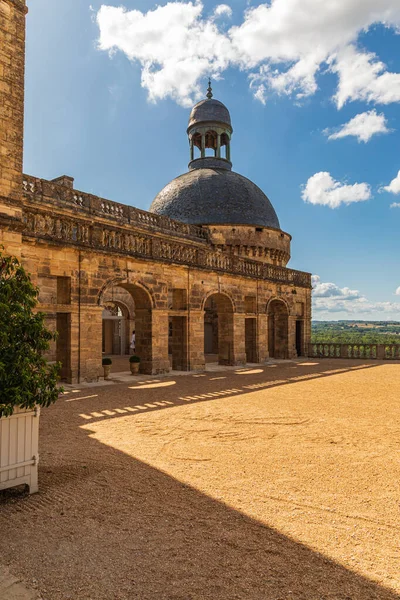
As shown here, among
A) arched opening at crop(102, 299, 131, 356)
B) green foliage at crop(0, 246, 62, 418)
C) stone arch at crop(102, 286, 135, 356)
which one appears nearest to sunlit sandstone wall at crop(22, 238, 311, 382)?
green foliage at crop(0, 246, 62, 418)

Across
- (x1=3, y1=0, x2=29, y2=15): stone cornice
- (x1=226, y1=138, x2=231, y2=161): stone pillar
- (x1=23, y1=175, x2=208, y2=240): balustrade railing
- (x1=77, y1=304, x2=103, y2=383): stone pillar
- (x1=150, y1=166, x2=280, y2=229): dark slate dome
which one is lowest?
(x1=77, y1=304, x2=103, y2=383): stone pillar

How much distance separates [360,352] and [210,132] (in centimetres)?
2319

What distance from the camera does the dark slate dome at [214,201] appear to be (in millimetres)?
31000

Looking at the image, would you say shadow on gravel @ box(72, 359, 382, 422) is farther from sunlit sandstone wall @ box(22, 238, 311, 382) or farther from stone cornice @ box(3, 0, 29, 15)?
stone cornice @ box(3, 0, 29, 15)

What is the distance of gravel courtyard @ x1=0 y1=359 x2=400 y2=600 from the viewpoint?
3.14m

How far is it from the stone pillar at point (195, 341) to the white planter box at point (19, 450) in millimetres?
13025

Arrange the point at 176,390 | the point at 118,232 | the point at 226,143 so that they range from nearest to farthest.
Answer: the point at 176,390, the point at 118,232, the point at 226,143

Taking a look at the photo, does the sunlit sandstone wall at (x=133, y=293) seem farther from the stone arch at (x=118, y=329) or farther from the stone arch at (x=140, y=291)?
the stone arch at (x=118, y=329)

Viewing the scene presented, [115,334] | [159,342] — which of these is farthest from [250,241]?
[159,342]

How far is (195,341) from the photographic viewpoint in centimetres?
1809

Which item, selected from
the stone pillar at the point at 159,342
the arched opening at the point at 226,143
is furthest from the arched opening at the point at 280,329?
the arched opening at the point at 226,143

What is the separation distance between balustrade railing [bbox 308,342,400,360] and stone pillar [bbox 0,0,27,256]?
70.0 ft

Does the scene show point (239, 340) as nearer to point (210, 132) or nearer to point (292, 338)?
point (292, 338)

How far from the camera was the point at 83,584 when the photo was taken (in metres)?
3.07
